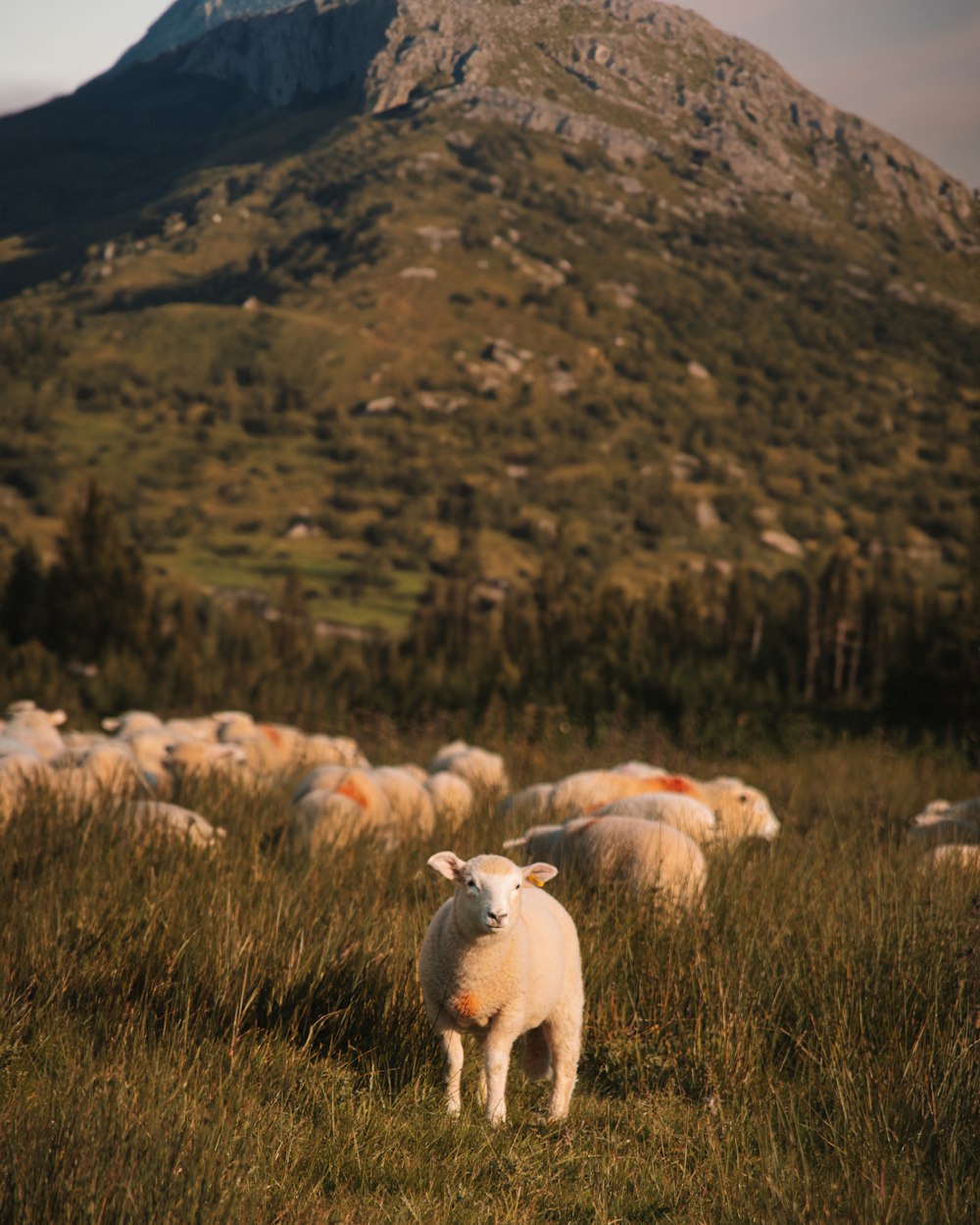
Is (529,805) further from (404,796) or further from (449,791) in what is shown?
(449,791)

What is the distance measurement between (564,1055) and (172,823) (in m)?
3.32

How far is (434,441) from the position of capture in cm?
13350

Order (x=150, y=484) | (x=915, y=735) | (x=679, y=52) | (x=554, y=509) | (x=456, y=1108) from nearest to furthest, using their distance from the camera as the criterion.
Result: (x=456, y=1108)
(x=915, y=735)
(x=679, y=52)
(x=150, y=484)
(x=554, y=509)

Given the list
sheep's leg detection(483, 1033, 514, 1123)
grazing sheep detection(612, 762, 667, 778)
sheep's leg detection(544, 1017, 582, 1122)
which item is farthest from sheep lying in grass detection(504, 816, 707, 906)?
grazing sheep detection(612, 762, 667, 778)

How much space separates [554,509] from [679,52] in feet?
166

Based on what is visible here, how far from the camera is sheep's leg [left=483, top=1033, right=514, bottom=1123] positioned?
3877 mm

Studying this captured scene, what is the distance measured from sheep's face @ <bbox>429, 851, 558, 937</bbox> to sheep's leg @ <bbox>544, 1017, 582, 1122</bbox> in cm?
48

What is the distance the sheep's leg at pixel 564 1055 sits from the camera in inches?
159

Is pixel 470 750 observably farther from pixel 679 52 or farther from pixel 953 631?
pixel 679 52

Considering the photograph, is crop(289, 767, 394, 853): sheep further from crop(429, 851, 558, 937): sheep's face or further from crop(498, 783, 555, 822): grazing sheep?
crop(429, 851, 558, 937): sheep's face

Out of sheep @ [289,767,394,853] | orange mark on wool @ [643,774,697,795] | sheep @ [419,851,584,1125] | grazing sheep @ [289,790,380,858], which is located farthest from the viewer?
orange mark on wool @ [643,774,697,795]

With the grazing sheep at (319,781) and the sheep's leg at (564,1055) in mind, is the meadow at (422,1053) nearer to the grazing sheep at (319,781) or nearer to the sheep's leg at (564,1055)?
the sheep's leg at (564,1055)

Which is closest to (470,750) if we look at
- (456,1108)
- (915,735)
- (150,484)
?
(915,735)

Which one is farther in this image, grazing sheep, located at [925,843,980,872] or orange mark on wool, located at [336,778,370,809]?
orange mark on wool, located at [336,778,370,809]
